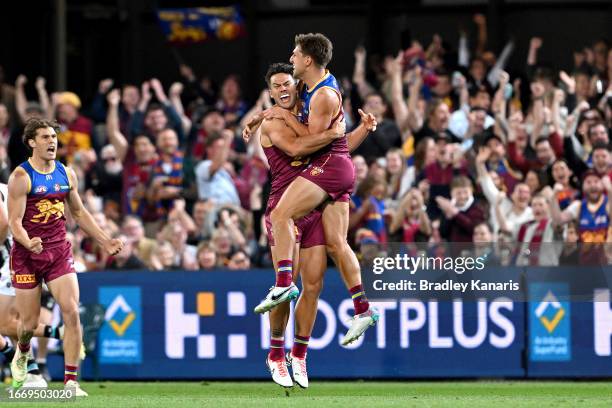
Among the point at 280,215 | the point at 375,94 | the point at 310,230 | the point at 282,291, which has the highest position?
the point at 375,94

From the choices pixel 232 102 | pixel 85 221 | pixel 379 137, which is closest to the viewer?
pixel 85 221

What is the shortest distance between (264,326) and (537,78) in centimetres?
512

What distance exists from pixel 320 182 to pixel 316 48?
108 centimetres

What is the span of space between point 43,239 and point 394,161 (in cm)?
589

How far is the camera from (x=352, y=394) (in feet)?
48.3

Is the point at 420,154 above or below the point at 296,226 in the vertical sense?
above

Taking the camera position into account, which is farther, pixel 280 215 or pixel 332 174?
pixel 332 174

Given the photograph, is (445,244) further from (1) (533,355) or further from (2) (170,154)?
(2) (170,154)

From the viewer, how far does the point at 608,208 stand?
17.2m

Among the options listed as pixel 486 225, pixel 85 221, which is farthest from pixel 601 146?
pixel 85 221

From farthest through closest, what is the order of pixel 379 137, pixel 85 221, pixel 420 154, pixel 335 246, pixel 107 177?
pixel 107 177
pixel 379 137
pixel 420 154
pixel 85 221
pixel 335 246

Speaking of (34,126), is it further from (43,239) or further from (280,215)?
(280,215)

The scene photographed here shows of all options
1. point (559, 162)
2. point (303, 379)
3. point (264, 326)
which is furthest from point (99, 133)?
point (303, 379)

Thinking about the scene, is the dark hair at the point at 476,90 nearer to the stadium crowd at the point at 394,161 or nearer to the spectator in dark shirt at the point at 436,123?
the stadium crowd at the point at 394,161
